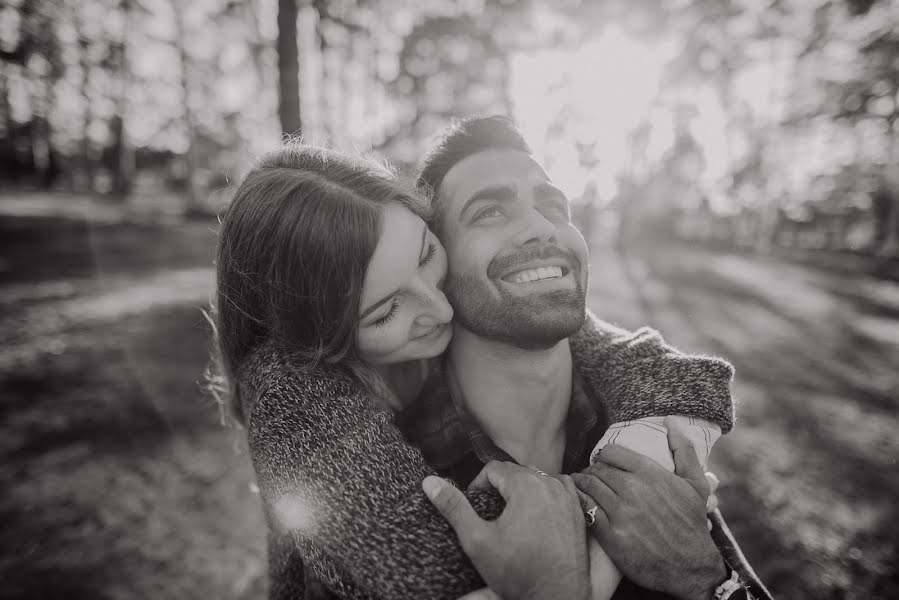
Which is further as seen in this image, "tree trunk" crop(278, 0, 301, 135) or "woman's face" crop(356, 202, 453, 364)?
"tree trunk" crop(278, 0, 301, 135)

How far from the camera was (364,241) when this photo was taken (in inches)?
71.7

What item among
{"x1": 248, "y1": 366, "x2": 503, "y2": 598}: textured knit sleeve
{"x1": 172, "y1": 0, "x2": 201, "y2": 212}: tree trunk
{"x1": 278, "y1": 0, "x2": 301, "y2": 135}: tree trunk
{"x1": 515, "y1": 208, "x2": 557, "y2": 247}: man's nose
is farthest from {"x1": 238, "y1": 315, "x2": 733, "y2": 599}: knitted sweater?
{"x1": 172, "y1": 0, "x2": 201, "y2": 212}: tree trunk

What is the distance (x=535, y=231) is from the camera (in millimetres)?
2057

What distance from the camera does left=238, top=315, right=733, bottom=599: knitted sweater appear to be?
1.37 meters

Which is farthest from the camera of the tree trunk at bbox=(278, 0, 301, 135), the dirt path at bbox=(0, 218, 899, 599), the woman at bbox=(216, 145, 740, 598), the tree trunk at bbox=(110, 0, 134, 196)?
the tree trunk at bbox=(110, 0, 134, 196)

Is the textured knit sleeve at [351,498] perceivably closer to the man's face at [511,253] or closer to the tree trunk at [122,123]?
the man's face at [511,253]

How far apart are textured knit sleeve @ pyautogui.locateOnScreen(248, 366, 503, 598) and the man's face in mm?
657

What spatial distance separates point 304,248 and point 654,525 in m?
1.46

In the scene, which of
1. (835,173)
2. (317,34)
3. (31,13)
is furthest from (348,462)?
(835,173)

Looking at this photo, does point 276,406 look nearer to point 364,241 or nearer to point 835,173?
point 364,241

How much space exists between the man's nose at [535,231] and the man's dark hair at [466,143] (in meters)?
0.40

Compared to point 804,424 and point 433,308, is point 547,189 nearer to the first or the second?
point 433,308

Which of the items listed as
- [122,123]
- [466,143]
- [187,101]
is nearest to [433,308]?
[466,143]

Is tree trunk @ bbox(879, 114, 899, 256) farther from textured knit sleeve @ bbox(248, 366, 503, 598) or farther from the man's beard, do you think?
textured knit sleeve @ bbox(248, 366, 503, 598)
